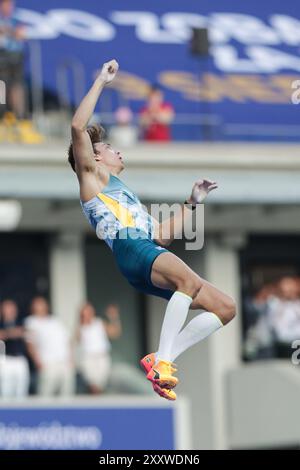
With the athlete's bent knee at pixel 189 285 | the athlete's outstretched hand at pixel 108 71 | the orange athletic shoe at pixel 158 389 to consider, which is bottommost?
the orange athletic shoe at pixel 158 389

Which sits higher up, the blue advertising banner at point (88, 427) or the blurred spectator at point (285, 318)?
the blurred spectator at point (285, 318)

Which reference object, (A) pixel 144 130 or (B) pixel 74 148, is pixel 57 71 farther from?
(B) pixel 74 148

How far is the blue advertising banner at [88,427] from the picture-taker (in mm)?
22703

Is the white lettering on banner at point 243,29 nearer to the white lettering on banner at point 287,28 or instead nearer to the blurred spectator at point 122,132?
the white lettering on banner at point 287,28

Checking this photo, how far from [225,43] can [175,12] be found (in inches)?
38.9

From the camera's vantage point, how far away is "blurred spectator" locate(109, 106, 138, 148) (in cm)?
2475

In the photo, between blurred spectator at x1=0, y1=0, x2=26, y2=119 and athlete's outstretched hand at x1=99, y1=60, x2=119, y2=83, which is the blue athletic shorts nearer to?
athlete's outstretched hand at x1=99, y1=60, x2=119, y2=83

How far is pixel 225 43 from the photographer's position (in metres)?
27.6

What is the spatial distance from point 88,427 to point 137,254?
11.5 m

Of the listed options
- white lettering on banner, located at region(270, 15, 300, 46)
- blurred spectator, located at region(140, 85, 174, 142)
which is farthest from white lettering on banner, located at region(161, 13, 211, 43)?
white lettering on banner, located at region(270, 15, 300, 46)

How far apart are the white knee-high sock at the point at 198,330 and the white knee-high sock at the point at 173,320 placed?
83mm

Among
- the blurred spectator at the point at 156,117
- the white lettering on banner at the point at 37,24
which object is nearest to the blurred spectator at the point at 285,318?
the blurred spectator at the point at 156,117

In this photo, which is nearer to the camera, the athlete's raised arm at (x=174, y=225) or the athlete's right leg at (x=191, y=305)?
the athlete's right leg at (x=191, y=305)
